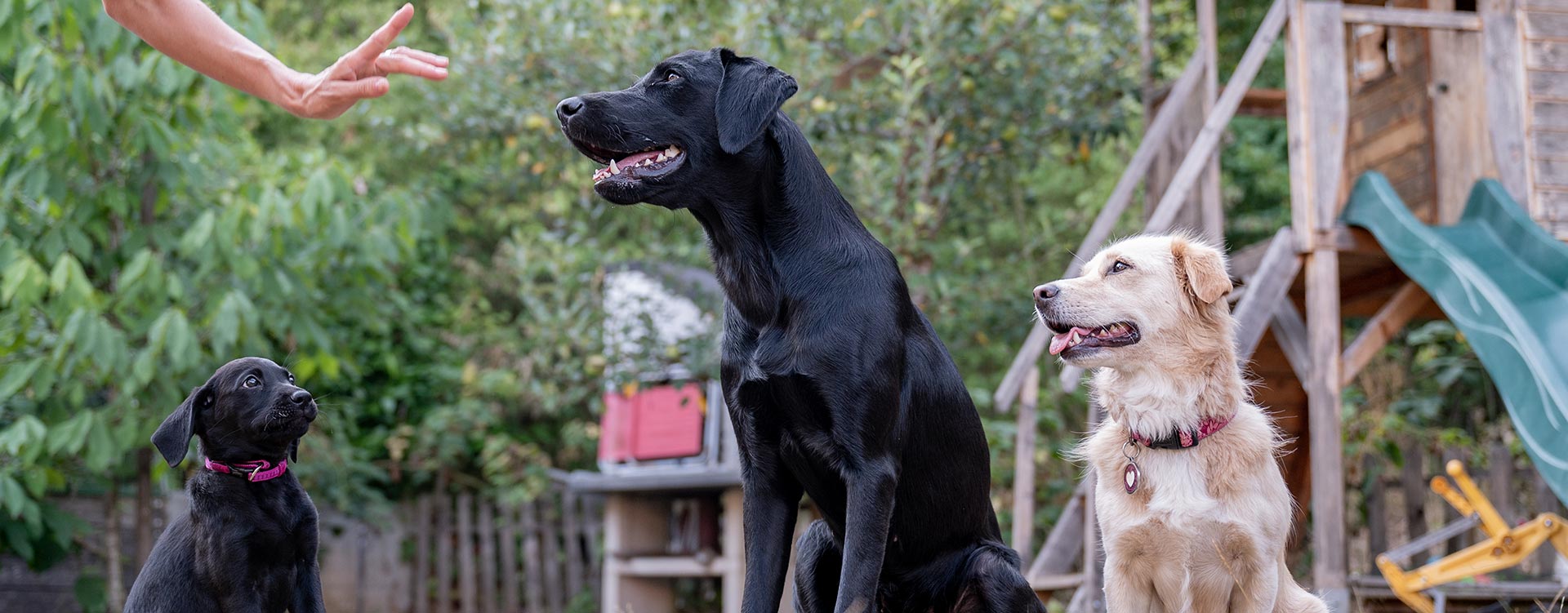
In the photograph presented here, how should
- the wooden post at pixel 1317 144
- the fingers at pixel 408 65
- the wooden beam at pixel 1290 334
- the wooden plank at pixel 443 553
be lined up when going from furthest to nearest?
the wooden plank at pixel 443 553 → the wooden beam at pixel 1290 334 → the wooden post at pixel 1317 144 → the fingers at pixel 408 65

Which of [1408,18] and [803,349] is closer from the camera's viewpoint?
[803,349]

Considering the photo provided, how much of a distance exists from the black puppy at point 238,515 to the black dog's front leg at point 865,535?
133 centimetres

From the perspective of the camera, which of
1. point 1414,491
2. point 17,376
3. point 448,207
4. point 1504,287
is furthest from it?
point 448,207

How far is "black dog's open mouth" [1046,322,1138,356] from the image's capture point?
3.13 metres

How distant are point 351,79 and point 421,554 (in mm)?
10345

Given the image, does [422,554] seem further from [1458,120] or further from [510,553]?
[1458,120]

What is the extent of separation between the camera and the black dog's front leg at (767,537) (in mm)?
2646

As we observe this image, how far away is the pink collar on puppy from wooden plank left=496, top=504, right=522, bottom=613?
9.22 m

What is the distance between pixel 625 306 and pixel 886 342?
20.9 feet

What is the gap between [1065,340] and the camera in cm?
315

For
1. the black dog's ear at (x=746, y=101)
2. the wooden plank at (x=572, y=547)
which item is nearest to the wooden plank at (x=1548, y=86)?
the black dog's ear at (x=746, y=101)

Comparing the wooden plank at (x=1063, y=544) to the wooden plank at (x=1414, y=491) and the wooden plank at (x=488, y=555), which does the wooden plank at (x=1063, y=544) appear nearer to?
the wooden plank at (x=1414, y=491)

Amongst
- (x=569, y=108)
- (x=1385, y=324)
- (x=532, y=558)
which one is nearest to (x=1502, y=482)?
(x=1385, y=324)

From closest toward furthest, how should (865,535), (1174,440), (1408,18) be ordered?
(865,535)
(1174,440)
(1408,18)
